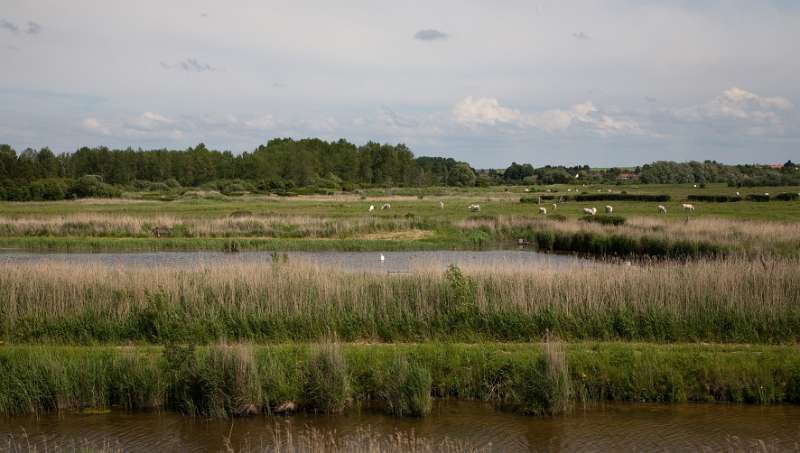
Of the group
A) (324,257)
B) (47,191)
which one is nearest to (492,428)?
(324,257)

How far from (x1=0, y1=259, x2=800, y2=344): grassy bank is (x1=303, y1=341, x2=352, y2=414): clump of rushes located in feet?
9.22

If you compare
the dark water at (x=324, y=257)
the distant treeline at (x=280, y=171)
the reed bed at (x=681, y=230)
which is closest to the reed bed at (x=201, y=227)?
the reed bed at (x=681, y=230)

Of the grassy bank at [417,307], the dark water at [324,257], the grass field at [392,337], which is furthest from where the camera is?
the dark water at [324,257]

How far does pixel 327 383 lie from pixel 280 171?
126 metres

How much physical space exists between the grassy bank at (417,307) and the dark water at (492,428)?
10.8ft

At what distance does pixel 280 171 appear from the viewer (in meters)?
135

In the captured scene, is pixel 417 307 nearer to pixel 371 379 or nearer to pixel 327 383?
pixel 371 379

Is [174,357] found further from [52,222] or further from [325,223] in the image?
[52,222]

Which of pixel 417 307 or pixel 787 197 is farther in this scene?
pixel 787 197

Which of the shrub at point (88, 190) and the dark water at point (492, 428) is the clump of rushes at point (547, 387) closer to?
the dark water at point (492, 428)

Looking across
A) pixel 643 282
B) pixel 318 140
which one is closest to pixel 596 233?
pixel 643 282

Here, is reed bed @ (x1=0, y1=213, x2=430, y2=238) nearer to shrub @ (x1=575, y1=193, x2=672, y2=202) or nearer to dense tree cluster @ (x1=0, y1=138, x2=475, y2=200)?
shrub @ (x1=575, y1=193, x2=672, y2=202)

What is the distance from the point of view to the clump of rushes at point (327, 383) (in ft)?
39.6

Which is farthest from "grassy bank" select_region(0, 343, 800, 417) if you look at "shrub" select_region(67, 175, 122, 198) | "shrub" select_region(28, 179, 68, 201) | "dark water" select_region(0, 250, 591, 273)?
"shrub" select_region(67, 175, 122, 198)
